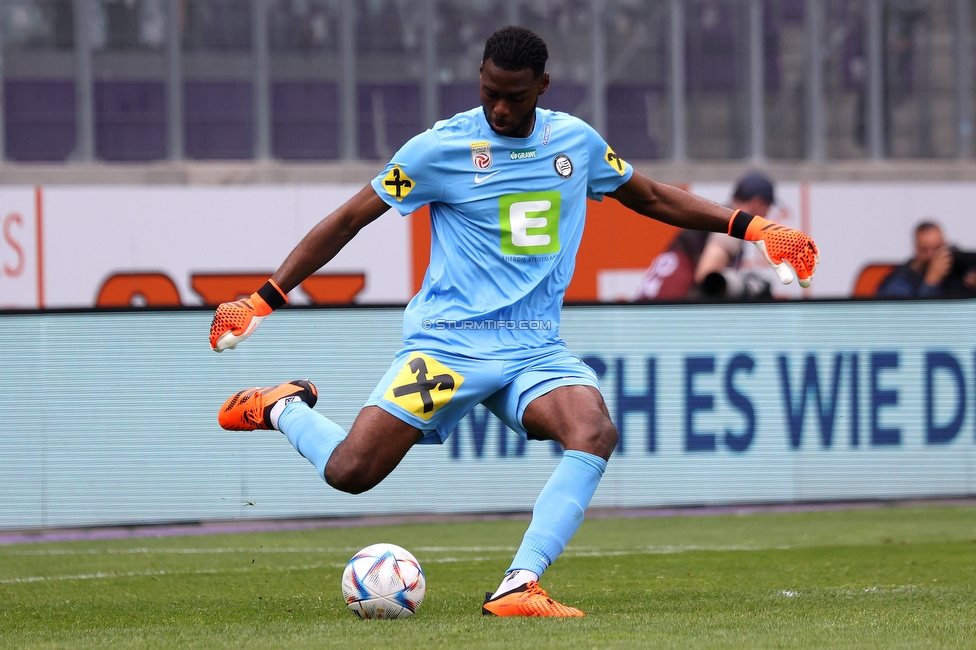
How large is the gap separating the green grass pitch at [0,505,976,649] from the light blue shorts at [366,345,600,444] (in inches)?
30.2

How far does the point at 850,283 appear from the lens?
1966 centimetres

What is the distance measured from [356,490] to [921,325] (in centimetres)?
700

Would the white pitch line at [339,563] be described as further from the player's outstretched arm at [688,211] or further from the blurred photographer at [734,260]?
the player's outstretched arm at [688,211]

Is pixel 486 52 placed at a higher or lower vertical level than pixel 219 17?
lower

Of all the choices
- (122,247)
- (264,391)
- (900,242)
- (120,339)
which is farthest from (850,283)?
(264,391)

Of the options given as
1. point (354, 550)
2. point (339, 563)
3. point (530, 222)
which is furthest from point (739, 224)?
point (354, 550)

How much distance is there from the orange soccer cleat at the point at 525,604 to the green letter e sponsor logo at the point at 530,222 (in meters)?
1.27

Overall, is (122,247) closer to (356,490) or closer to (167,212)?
(167,212)

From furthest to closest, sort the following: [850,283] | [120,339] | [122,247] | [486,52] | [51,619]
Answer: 1. [850,283]
2. [122,247]
3. [120,339]
4. [51,619]
5. [486,52]

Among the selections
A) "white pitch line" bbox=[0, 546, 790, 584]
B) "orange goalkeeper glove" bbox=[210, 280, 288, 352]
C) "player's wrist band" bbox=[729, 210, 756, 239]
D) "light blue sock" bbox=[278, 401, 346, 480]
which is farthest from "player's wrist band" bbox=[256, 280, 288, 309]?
"white pitch line" bbox=[0, 546, 790, 584]

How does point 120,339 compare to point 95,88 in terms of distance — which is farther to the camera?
point 95,88

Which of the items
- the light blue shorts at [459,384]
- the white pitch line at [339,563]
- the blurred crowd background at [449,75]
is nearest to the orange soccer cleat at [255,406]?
the light blue shorts at [459,384]

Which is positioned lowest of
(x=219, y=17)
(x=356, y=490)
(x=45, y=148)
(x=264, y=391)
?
(x=356, y=490)

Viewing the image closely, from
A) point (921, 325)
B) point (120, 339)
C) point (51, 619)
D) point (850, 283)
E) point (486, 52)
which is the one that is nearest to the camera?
point (486, 52)
